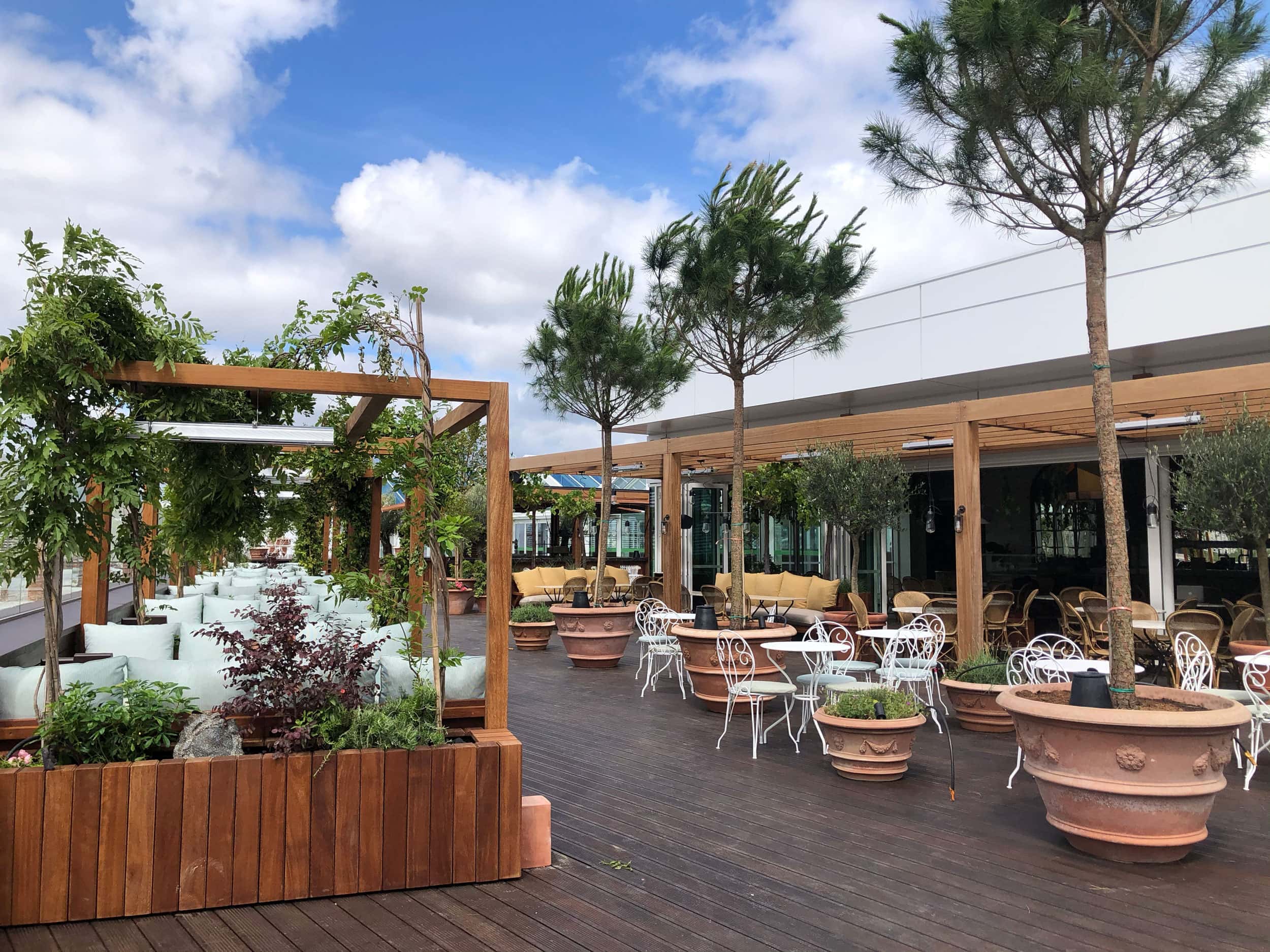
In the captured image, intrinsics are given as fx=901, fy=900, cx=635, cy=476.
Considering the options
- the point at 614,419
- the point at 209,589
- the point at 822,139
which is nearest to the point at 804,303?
the point at 822,139

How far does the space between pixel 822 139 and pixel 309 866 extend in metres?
7.17

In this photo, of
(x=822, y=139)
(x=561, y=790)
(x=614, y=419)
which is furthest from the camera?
(x=614, y=419)

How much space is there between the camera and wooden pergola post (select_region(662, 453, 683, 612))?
12719mm

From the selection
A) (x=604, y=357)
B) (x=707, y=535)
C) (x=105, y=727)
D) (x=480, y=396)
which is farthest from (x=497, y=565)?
(x=707, y=535)

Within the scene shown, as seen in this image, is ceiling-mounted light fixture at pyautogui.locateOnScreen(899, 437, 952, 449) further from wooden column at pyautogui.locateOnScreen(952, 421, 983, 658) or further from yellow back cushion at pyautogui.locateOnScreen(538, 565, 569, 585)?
yellow back cushion at pyautogui.locateOnScreen(538, 565, 569, 585)

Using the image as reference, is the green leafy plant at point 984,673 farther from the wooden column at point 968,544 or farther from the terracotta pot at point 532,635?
the terracotta pot at point 532,635

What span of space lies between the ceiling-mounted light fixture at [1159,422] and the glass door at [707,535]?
390 inches

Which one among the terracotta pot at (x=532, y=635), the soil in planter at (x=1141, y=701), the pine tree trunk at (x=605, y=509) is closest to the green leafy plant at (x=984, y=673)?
the soil in planter at (x=1141, y=701)

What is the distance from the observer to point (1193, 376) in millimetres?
7504

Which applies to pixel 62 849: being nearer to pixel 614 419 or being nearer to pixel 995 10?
pixel 995 10

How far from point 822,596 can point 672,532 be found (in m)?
3.02

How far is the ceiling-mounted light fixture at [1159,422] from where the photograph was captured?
353 inches

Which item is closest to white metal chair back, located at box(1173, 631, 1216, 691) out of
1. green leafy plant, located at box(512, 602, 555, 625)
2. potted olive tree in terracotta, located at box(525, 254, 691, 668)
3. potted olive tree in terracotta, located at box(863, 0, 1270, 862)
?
potted olive tree in terracotta, located at box(863, 0, 1270, 862)

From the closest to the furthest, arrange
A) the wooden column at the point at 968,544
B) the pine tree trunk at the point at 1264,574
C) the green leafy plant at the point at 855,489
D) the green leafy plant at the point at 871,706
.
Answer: the green leafy plant at the point at 871,706
the pine tree trunk at the point at 1264,574
the wooden column at the point at 968,544
the green leafy plant at the point at 855,489
